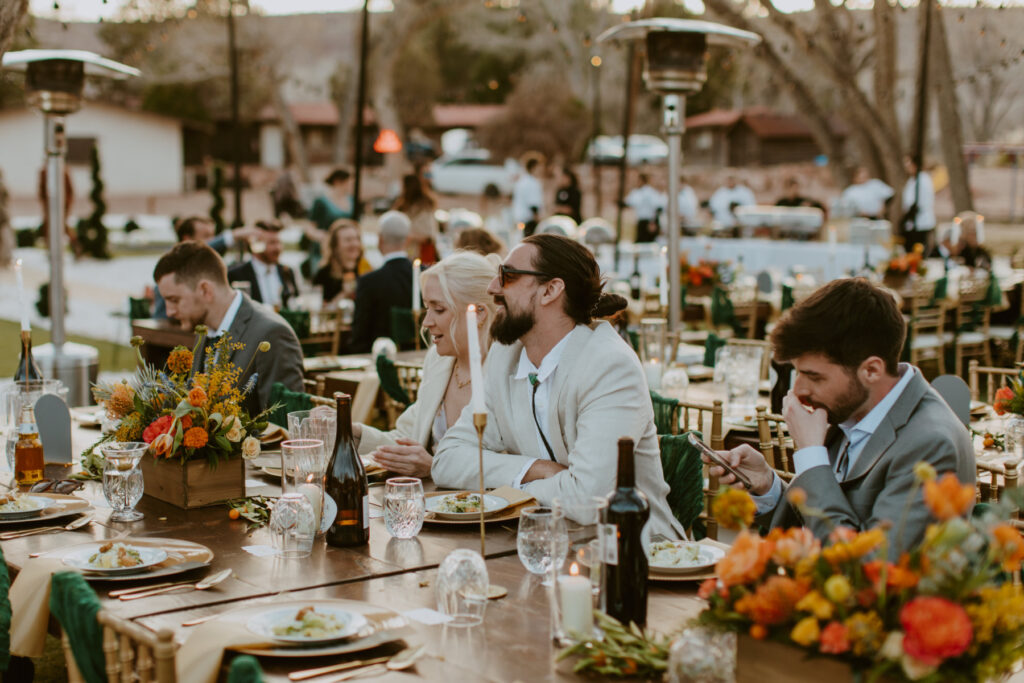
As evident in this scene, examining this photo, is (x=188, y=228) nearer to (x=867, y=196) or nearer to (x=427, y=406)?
(x=427, y=406)

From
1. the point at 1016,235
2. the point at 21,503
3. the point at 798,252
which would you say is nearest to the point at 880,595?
the point at 21,503

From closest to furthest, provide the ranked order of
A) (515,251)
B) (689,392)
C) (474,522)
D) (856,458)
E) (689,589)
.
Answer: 1. (689,589)
2. (856,458)
3. (474,522)
4. (515,251)
5. (689,392)

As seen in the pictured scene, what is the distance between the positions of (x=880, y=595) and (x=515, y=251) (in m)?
1.94

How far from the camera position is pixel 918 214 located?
609 inches

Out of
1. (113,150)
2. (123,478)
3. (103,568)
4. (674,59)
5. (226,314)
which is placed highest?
(113,150)

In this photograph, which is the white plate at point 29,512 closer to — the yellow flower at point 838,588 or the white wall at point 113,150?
the yellow flower at point 838,588

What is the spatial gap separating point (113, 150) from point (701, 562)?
43.4 meters

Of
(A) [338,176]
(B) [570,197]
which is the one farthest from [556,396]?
(B) [570,197]

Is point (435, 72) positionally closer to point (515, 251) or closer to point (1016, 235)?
point (1016, 235)

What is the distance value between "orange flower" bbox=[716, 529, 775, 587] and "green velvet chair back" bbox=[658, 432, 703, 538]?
5.41 ft

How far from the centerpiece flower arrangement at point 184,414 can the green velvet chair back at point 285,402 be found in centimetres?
90

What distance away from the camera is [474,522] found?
3.08 metres

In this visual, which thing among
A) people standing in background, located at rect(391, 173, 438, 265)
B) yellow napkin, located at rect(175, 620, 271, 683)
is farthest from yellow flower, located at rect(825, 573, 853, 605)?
people standing in background, located at rect(391, 173, 438, 265)

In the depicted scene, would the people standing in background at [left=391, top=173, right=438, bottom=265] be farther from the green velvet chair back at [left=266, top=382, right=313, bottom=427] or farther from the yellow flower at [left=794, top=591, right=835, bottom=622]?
the yellow flower at [left=794, top=591, right=835, bottom=622]
